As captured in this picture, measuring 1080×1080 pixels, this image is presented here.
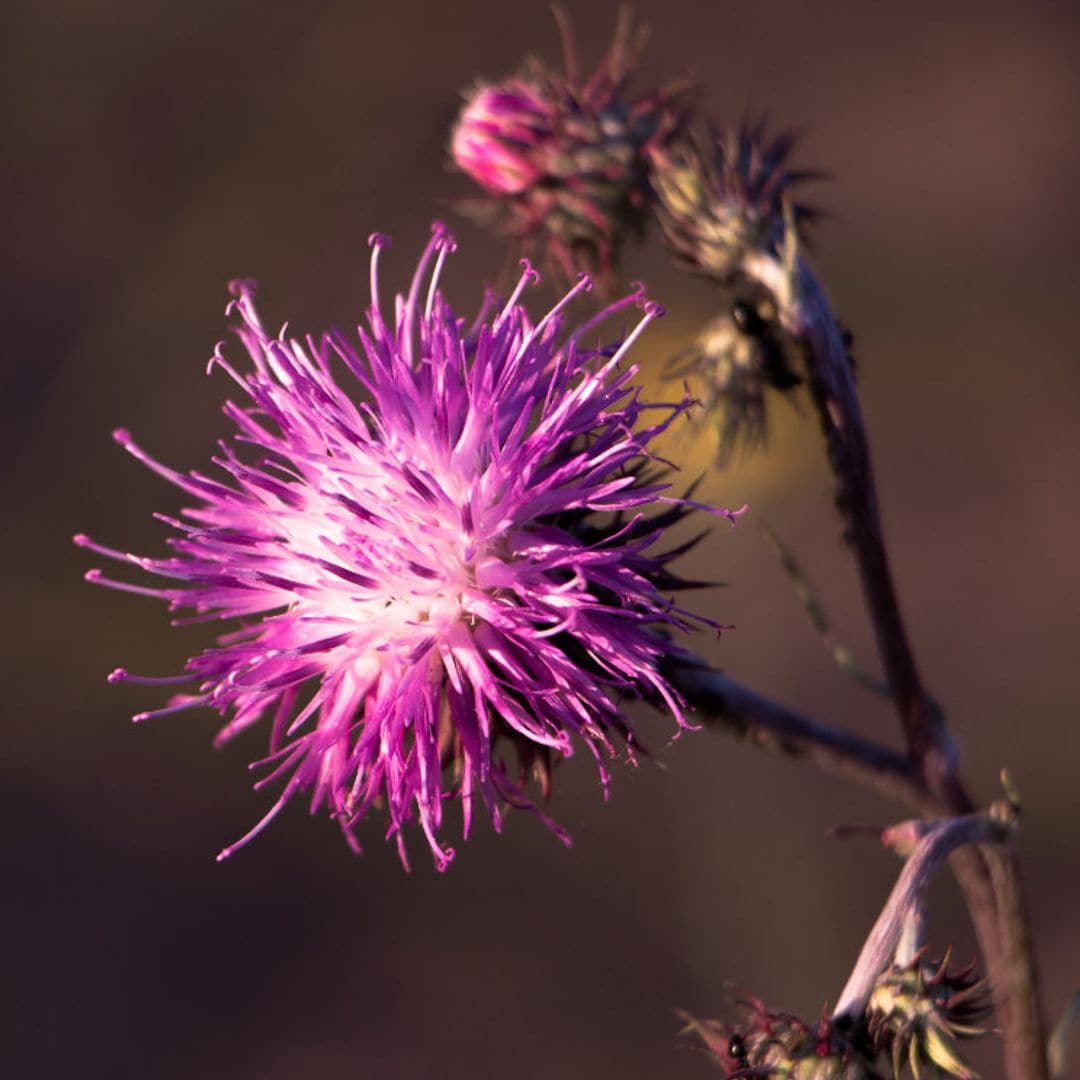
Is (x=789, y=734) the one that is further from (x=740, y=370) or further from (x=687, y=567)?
(x=687, y=567)

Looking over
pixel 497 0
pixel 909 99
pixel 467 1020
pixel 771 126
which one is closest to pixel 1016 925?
pixel 467 1020

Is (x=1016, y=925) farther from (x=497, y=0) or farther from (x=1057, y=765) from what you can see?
(x=497, y=0)

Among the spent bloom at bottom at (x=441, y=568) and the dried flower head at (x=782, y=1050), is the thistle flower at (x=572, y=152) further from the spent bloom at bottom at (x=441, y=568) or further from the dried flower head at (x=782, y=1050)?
the dried flower head at (x=782, y=1050)

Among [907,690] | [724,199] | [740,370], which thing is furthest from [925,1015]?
[724,199]

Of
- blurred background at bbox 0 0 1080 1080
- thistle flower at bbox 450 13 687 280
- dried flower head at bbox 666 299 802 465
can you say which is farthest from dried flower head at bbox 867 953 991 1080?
blurred background at bbox 0 0 1080 1080

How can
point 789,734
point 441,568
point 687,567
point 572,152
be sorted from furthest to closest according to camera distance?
point 687,567
point 572,152
point 789,734
point 441,568

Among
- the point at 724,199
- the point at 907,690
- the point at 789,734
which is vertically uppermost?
the point at 724,199

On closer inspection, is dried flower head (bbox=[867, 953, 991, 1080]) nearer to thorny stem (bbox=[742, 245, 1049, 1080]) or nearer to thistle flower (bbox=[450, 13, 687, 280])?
thorny stem (bbox=[742, 245, 1049, 1080])

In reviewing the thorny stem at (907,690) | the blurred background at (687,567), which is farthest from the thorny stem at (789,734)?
the blurred background at (687,567)
